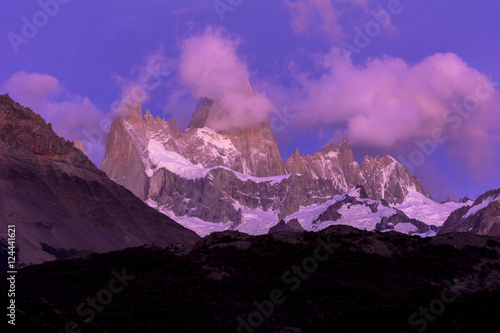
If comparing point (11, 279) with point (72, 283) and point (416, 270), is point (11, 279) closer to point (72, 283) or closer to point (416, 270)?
point (72, 283)

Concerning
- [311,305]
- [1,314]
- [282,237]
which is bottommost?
[1,314]

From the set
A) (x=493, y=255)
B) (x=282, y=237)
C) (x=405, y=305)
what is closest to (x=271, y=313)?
(x=405, y=305)

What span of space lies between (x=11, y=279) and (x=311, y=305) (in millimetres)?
42814

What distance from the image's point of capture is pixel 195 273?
3137 inches

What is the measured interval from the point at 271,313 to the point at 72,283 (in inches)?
1174

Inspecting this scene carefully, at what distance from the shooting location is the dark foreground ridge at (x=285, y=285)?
5494cm

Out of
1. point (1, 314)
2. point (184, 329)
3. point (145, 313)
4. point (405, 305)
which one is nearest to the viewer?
point (1, 314)

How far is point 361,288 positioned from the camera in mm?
76000

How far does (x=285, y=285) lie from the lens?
251ft

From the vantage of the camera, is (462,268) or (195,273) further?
(462,268)

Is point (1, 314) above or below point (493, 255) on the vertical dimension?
below

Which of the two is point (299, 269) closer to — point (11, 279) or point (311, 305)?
point (311, 305)

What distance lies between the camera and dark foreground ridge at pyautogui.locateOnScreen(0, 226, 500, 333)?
180 ft

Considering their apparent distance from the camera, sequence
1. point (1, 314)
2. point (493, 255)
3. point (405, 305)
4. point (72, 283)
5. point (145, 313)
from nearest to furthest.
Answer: point (1, 314)
point (405, 305)
point (145, 313)
point (72, 283)
point (493, 255)
